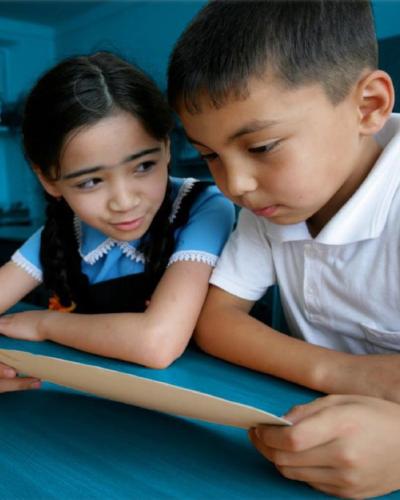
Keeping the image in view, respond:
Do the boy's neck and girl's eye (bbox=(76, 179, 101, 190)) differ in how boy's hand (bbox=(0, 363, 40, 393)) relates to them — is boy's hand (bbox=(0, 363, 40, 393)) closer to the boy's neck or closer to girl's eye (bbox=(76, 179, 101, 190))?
girl's eye (bbox=(76, 179, 101, 190))

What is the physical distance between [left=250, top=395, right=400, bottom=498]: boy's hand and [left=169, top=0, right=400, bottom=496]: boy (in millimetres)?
118

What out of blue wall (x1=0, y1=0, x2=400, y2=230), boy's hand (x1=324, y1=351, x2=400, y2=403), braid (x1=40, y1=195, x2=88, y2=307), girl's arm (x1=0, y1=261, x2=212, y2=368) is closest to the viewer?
boy's hand (x1=324, y1=351, x2=400, y2=403)

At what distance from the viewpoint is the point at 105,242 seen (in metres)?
1.12

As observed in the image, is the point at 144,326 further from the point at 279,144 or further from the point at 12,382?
the point at 279,144

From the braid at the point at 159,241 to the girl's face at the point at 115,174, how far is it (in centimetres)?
6

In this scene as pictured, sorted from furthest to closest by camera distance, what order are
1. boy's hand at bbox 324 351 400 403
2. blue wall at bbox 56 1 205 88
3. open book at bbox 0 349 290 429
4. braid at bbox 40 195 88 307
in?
1. blue wall at bbox 56 1 205 88
2. braid at bbox 40 195 88 307
3. boy's hand at bbox 324 351 400 403
4. open book at bbox 0 349 290 429

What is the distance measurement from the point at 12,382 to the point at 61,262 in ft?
1.50

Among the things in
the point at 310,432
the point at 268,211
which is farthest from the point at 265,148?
the point at 310,432

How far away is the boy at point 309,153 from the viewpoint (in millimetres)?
649

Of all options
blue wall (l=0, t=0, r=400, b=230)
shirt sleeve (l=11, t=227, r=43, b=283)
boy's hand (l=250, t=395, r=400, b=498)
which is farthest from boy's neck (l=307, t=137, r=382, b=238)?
blue wall (l=0, t=0, r=400, b=230)

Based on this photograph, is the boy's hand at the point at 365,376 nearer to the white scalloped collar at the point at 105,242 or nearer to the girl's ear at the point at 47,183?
the white scalloped collar at the point at 105,242

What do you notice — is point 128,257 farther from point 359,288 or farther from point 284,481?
point 284,481

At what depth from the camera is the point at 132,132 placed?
0.91 metres

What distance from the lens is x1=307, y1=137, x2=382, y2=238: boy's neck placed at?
794mm
